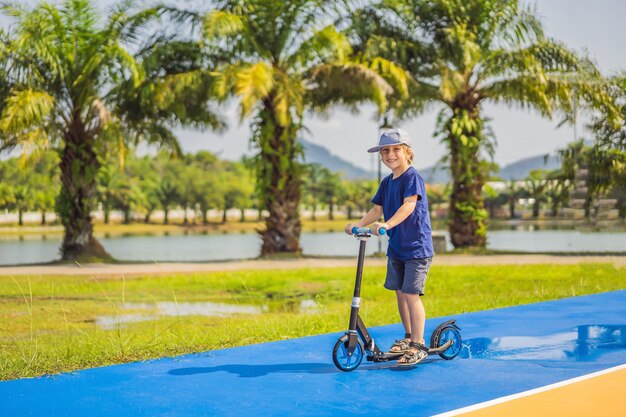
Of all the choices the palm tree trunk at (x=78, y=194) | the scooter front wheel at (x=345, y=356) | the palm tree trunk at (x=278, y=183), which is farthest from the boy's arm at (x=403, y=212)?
the palm tree trunk at (x=78, y=194)

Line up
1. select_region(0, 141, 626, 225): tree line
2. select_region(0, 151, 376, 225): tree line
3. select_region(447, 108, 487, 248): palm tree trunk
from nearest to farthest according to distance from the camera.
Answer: select_region(447, 108, 487, 248): palm tree trunk → select_region(0, 141, 626, 225): tree line → select_region(0, 151, 376, 225): tree line

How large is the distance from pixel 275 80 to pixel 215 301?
8.94 metres

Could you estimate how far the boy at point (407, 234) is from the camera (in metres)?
6.19

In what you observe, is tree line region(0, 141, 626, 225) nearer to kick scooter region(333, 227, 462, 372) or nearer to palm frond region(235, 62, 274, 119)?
palm frond region(235, 62, 274, 119)

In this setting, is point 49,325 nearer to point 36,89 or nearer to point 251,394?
point 251,394

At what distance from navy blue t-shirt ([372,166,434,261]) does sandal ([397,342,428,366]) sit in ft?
2.04

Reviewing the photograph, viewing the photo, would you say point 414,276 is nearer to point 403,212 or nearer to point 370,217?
point 403,212

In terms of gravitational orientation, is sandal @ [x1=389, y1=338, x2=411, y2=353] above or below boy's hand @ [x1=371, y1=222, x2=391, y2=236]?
below

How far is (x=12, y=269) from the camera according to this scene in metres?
19.9

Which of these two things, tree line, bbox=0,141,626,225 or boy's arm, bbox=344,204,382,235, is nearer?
boy's arm, bbox=344,204,382,235

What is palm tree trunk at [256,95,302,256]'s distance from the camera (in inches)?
870

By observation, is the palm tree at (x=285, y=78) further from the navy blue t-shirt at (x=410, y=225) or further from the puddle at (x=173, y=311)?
the navy blue t-shirt at (x=410, y=225)

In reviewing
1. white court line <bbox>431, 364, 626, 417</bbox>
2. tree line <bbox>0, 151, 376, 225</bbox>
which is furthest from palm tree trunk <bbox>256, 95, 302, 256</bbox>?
tree line <bbox>0, 151, 376, 225</bbox>

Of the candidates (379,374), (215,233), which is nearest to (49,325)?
(379,374)
